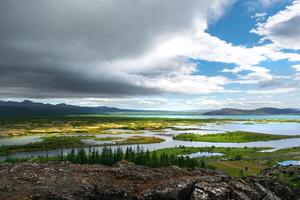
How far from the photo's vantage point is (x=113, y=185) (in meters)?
53.4

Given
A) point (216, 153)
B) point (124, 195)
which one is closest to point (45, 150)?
point (216, 153)

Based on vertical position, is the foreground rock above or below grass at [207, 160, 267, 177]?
above

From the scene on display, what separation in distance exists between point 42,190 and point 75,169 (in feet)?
38.2

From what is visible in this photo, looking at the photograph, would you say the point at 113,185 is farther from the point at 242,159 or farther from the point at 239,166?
the point at 242,159

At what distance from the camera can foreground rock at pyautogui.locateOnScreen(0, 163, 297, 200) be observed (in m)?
48.6

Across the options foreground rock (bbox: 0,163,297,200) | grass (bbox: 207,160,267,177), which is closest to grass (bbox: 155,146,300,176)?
grass (bbox: 207,160,267,177)

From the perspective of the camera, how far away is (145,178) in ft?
188

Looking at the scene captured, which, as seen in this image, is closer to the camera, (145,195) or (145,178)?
(145,195)

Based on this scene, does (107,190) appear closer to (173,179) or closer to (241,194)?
(173,179)

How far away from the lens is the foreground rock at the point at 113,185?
Result: 48.6 metres

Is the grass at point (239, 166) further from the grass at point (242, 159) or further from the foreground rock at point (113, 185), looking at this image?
the foreground rock at point (113, 185)

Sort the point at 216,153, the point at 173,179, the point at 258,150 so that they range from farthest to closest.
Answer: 1. the point at 258,150
2. the point at 216,153
3. the point at 173,179

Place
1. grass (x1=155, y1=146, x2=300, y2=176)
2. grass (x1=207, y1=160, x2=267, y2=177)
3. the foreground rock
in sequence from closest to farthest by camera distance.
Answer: the foreground rock < grass (x1=207, y1=160, x2=267, y2=177) < grass (x1=155, y1=146, x2=300, y2=176)

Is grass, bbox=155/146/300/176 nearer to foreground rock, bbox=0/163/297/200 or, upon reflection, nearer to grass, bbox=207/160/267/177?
grass, bbox=207/160/267/177
